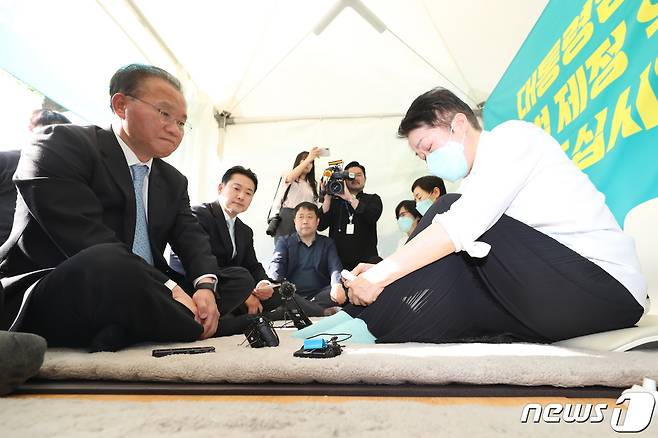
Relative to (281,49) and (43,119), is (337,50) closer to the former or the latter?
(281,49)

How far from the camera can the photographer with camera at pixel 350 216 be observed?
9.03 ft

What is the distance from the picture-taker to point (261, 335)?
1.00 metres

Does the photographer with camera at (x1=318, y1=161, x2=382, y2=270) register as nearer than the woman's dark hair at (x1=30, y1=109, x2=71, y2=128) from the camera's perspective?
No

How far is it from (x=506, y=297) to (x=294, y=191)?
2259mm

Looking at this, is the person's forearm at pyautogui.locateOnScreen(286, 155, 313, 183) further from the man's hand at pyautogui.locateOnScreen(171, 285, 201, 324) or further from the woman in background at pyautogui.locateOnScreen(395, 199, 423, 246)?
the man's hand at pyautogui.locateOnScreen(171, 285, 201, 324)

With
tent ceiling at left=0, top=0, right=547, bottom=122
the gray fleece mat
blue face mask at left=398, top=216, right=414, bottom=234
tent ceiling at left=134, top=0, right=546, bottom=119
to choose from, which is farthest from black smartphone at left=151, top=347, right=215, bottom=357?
tent ceiling at left=134, top=0, right=546, bottom=119

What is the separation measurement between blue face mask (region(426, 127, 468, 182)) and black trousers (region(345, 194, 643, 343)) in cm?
10

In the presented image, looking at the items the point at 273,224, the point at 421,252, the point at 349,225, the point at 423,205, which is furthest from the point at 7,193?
the point at 423,205

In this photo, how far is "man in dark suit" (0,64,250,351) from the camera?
2.87ft

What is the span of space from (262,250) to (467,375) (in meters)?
3.08

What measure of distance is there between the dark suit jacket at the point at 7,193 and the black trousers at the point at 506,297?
1326 mm

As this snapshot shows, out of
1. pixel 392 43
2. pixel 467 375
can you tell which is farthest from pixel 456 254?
pixel 392 43

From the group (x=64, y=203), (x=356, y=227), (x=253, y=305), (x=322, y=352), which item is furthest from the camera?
(x=356, y=227)

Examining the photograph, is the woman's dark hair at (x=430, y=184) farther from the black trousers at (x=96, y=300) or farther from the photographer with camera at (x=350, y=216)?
the black trousers at (x=96, y=300)
